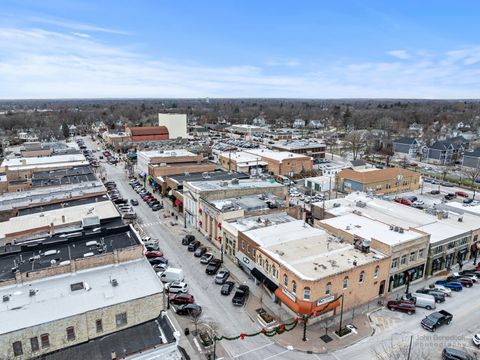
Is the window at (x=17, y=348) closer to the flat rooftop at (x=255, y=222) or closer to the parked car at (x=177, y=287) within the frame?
the parked car at (x=177, y=287)

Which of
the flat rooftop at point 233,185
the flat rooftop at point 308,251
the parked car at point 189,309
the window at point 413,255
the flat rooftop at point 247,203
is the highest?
the flat rooftop at point 233,185

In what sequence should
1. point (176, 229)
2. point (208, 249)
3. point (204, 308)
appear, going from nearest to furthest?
point (204, 308) → point (208, 249) → point (176, 229)

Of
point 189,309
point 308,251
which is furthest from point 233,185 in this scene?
point 189,309

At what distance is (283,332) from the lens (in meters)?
27.8

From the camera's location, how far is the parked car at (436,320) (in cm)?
2830

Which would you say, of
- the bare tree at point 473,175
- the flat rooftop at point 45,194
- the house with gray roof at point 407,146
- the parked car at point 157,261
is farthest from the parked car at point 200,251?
the house with gray roof at point 407,146

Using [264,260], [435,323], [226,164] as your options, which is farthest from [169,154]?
[435,323]

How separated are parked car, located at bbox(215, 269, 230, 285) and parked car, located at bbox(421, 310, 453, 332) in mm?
18502

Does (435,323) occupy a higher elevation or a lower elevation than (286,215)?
lower

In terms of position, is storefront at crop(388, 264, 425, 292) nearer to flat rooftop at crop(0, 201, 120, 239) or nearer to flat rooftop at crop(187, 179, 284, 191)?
flat rooftop at crop(187, 179, 284, 191)

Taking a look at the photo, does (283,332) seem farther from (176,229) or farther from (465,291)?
(176,229)

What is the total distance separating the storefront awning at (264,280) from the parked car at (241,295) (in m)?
1.51

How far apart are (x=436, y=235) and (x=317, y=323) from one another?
62.9ft

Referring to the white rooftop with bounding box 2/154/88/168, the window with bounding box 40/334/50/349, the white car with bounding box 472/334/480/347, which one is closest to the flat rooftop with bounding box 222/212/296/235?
the window with bounding box 40/334/50/349
